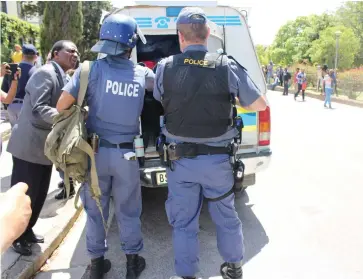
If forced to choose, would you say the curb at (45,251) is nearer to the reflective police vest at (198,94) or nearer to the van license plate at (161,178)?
the van license plate at (161,178)

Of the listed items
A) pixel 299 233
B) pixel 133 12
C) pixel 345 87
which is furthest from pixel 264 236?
pixel 345 87

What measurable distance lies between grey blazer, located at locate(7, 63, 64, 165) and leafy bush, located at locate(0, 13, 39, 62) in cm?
1536

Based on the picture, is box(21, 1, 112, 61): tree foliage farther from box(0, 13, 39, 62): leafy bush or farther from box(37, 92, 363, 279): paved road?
box(37, 92, 363, 279): paved road

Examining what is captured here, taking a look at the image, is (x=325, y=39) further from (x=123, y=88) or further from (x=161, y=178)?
(x=123, y=88)

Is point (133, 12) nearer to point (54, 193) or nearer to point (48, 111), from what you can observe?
point (48, 111)

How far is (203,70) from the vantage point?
2.71 m

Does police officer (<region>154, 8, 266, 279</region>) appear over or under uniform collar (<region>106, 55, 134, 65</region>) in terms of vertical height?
under

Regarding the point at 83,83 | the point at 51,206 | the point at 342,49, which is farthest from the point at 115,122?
the point at 342,49

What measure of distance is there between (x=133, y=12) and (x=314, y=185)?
346cm

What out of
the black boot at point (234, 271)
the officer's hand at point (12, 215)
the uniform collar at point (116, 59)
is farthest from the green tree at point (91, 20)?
the officer's hand at point (12, 215)

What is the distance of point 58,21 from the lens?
1694 centimetres

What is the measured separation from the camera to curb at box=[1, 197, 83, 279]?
119 inches

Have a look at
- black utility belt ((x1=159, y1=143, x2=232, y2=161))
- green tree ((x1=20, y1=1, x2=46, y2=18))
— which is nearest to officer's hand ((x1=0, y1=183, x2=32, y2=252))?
black utility belt ((x1=159, y1=143, x2=232, y2=161))

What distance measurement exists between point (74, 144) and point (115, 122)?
1.21ft
